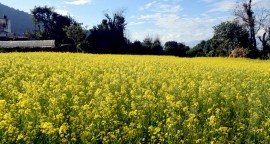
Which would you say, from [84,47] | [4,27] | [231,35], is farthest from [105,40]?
[4,27]

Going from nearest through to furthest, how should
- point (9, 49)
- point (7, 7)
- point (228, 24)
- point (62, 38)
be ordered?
point (9, 49)
point (228, 24)
point (62, 38)
point (7, 7)

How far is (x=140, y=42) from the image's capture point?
42188 millimetres

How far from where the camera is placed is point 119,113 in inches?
181

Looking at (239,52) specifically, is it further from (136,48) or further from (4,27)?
(4,27)

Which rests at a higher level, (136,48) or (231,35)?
(231,35)

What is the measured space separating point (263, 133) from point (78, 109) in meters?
3.53

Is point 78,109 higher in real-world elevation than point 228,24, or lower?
lower

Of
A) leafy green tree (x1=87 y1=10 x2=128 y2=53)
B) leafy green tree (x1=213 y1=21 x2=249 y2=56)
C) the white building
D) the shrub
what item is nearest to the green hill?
the white building

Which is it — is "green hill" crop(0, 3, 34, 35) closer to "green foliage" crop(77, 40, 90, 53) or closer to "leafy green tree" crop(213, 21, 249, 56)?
"green foliage" crop(77, 40, 90, 53)

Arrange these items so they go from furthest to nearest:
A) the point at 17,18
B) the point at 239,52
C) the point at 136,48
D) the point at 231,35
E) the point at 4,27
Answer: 1. the point at 17,18
2. the point at 4,27
3. the point at 136,48
4. the point at 231,35
5. the point at 239,52

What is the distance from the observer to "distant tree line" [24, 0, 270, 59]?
33.1 metres

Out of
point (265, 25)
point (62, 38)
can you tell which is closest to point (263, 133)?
point (265, 25)

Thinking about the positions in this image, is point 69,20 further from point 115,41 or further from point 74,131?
point 74,131

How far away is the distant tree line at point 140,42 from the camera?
33.1 metres
